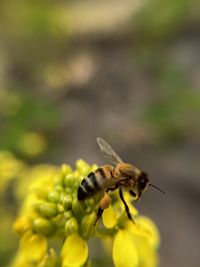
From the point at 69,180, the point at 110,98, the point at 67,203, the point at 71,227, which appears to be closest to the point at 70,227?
the point at 71,227

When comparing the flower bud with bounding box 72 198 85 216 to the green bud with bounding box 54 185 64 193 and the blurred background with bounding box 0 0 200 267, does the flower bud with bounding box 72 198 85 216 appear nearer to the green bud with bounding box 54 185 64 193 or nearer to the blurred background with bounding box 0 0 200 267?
the green bud with bounding box 54 185 64 193

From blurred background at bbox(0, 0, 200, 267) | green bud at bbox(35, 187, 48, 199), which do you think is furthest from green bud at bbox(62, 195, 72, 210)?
blurred background at bbox(0, 0, 200, 267)

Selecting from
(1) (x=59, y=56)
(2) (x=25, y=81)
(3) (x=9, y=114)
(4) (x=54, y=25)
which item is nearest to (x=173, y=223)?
(3) (x=9, y=114)

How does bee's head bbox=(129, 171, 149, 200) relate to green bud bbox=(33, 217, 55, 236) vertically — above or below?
above

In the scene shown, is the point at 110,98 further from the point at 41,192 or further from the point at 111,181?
the point at 111,181

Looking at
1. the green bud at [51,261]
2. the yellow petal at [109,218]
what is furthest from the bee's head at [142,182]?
the green bud at [51,261]

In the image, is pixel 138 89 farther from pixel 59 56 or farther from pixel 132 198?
pixel 132 198
